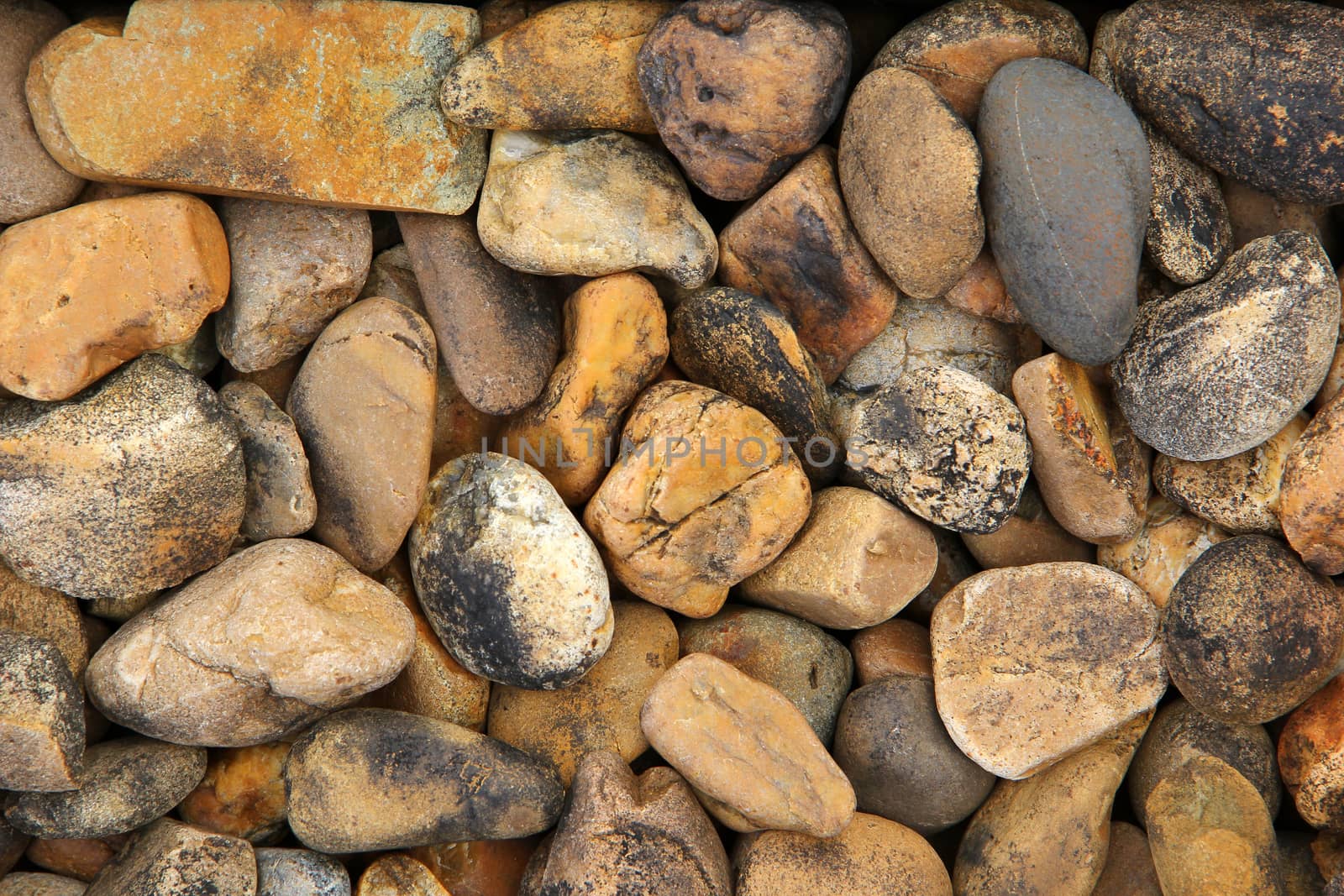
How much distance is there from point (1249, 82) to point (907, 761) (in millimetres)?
1380

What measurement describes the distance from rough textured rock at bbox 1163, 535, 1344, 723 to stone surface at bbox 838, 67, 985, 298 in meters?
0.74

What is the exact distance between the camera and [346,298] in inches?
77.3

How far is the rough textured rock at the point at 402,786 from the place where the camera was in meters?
1.79

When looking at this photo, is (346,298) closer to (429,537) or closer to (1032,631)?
(429,537)

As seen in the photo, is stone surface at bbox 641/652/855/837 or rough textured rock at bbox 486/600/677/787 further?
rough textured rock at bbox 486/600/677/787

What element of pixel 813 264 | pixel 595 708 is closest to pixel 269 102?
pixel 813 264

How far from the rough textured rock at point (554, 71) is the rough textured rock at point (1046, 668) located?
122 cm

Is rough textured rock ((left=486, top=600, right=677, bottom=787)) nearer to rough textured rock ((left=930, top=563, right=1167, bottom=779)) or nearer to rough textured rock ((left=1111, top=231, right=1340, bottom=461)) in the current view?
rough textured rock ((left=930, top=563, right=1167, bottom=779))

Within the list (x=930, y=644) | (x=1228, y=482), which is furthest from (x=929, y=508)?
(x=1228, y=482)

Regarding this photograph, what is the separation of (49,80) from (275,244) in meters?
0.44

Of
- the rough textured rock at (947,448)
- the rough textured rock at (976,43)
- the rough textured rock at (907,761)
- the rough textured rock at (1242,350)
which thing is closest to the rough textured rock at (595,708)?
the rough textured rock at (907,761)

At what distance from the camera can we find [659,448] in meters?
1.86

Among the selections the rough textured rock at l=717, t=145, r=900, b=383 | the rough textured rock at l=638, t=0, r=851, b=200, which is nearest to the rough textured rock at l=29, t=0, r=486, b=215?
the rough textured rock at l=638, t=0, r=851, b=200

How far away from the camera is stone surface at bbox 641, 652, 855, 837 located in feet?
5.96
